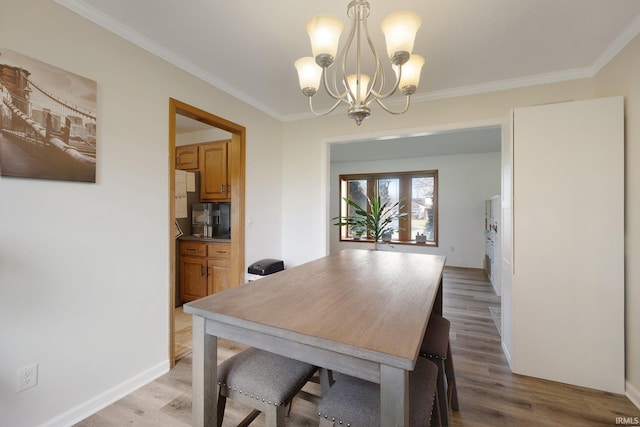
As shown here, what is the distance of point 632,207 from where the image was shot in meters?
1.83

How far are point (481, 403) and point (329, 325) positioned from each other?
162cm

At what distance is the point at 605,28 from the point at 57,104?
11.4ft

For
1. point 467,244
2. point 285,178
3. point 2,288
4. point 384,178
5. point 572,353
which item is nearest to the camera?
point 2,288

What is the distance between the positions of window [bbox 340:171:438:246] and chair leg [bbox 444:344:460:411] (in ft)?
14.5

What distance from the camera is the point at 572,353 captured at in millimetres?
1962

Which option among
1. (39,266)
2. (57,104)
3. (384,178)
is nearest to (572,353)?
(39,266)

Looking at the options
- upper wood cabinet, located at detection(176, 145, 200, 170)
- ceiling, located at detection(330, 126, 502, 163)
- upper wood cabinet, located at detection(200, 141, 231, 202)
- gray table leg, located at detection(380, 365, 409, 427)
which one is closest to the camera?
gray table leg, located at detection(380, 365, 409, 427)

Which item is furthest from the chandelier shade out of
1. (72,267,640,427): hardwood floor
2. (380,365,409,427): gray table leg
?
(72,267,640,427): hardwood floor

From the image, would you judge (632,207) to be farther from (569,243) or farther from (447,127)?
(447,127)

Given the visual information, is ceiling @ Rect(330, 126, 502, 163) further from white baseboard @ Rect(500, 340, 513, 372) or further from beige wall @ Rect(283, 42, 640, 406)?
white baseboard @ Rect(500, 340, 513, 372)

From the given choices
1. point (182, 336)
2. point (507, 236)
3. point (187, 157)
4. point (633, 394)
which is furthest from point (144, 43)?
point (633, 394)

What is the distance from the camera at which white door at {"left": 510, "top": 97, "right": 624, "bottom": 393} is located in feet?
6.13

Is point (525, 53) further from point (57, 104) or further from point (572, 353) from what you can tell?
point (57, 104)

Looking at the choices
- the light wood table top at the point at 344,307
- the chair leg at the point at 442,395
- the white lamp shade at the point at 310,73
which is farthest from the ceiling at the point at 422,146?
the chair leg at the point at 442,395
